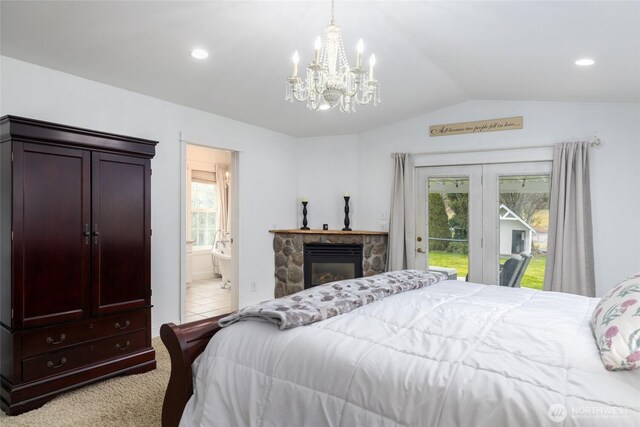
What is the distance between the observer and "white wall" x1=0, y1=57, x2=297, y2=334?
9.83 ft

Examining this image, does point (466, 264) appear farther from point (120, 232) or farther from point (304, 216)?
point (120, 232)

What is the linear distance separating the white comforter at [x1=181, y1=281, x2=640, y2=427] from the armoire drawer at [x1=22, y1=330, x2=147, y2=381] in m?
1.44

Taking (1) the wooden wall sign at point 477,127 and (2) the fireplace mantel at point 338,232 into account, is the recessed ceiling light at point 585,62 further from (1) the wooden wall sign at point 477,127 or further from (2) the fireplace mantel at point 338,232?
(2) the fireplace mantel at point 338,232

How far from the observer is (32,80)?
294 centimetres

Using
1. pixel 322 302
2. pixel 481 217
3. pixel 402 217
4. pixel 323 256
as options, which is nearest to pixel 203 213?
pixel 323 256

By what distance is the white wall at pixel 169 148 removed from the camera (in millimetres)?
2996

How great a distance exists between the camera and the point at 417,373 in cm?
135

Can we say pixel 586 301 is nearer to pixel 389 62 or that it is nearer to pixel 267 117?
pixel 389 62

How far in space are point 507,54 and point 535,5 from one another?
0.82m

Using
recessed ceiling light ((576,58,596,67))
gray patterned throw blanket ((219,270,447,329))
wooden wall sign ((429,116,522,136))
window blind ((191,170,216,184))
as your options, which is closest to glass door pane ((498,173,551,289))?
wooden wall sign ((429,116,522,136))

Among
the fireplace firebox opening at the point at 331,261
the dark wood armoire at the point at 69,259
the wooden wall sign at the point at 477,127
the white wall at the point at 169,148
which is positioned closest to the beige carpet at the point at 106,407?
the dark wood armoire at the point at 69,259

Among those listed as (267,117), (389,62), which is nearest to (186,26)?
(389,62)

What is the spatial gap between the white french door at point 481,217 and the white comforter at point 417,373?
2.47 meters

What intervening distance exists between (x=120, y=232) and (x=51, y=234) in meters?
0.46
